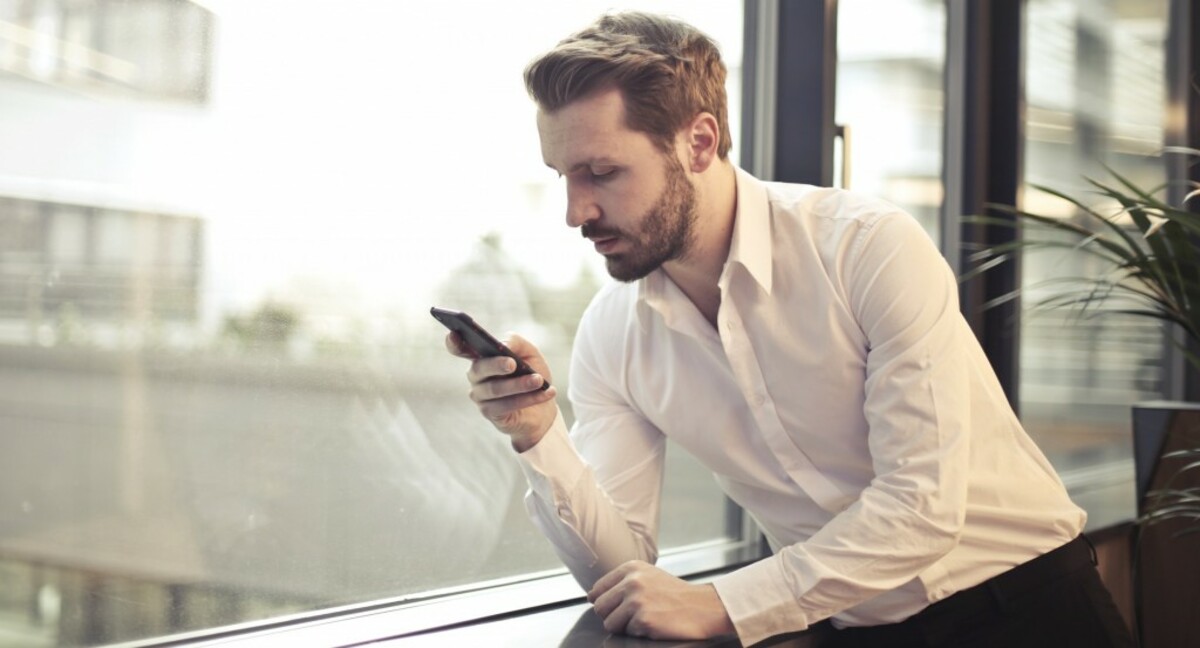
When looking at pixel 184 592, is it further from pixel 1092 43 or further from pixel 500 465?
pixel 1092 43

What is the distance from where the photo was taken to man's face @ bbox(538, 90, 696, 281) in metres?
1.62

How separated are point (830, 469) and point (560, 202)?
2.56ft

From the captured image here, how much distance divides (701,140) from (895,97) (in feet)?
5.01

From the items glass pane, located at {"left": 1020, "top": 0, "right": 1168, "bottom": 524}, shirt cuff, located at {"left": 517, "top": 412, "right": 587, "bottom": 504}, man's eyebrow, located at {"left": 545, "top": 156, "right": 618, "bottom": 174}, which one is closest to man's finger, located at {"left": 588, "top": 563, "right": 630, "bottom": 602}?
shirt cuff, located at {"left": 517, "top": 412, "right": 587, "bottom": 504}

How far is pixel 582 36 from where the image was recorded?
5.59 feet

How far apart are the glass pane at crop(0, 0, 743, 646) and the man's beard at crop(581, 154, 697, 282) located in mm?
444

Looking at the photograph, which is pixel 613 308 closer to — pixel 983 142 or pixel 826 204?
pixel 826 204

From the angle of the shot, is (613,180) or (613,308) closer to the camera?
(613,180)

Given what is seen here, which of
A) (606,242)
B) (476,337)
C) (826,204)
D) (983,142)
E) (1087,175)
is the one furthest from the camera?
(1087,175)

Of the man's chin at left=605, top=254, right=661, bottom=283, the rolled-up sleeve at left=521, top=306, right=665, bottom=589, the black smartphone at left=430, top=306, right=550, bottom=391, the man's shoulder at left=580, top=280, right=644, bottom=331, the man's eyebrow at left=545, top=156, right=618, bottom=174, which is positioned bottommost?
the rolled-up sleeve at left=521, top=306, right=665, bottom=589

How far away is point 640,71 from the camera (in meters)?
1.65

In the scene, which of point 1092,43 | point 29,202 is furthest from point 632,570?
point 1092,43

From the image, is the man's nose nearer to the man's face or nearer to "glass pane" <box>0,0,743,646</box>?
the man's face

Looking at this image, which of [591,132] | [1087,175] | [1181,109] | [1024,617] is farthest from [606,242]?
[1181,109]
